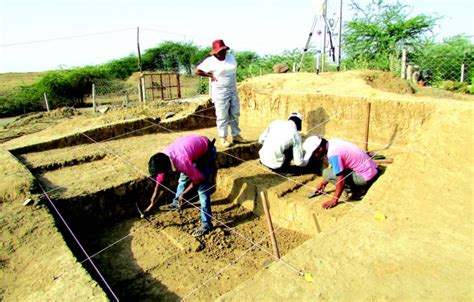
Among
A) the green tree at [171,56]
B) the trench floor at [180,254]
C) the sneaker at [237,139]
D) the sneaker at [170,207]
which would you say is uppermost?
the green tree at [171,56]

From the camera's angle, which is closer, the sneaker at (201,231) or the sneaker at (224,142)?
the sneaker at (201,231)

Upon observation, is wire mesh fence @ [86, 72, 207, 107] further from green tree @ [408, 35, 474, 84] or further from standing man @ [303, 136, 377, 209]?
standing man @ [303, 136, 377, 209]

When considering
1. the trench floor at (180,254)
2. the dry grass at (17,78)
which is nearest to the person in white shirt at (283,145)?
the trench floor at (180,254)

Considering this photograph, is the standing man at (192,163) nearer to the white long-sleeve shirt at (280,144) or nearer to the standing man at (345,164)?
the white long-sleeve shirt at (280,144)

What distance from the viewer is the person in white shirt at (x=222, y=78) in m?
5.41

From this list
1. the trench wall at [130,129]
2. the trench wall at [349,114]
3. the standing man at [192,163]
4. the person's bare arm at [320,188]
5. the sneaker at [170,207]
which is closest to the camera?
the standing man at [192,163]

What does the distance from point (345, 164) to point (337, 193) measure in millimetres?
356

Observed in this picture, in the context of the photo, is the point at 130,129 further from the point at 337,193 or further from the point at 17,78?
the point at 17,78

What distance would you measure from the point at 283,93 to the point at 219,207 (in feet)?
11.4

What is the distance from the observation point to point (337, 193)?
4031 millimetres

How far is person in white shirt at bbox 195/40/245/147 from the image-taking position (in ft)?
17.8

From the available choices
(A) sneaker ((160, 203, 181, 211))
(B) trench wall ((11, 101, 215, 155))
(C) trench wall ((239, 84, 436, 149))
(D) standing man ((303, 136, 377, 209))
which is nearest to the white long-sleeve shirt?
(D) standing man ((303, 136, 377, 209))

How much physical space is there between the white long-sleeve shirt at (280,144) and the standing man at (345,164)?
304mm

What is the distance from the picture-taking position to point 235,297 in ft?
7.98
